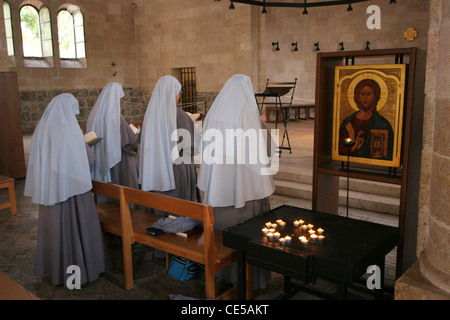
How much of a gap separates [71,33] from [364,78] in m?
14.1

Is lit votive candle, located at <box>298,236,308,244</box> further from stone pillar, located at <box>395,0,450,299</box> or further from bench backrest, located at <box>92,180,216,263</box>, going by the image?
bench backrest, located at <box>92,180,216,263</box>

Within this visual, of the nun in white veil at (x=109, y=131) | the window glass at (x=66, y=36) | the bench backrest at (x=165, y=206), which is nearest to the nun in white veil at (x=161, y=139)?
the nun in white veil at (x=109, y=131)

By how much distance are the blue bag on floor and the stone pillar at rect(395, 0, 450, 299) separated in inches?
77.5

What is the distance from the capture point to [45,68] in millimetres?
Answer: 14125

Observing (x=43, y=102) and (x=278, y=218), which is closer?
(x=278, y=218)

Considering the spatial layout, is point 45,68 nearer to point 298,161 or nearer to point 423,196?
point 298,161

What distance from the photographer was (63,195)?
12.0 feet

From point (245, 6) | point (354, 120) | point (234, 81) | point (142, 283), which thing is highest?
point (245, 6)

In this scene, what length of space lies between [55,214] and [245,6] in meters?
10.7

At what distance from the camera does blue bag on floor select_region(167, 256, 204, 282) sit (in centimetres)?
388

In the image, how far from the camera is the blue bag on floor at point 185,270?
3877 mm

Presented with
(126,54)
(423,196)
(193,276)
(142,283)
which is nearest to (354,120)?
(423,196)

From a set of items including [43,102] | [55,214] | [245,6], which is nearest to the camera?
[55,214]

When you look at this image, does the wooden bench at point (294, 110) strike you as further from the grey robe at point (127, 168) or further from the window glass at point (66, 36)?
the grey robe at point (127, 168)
